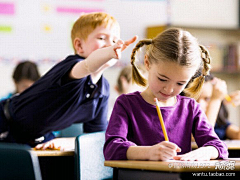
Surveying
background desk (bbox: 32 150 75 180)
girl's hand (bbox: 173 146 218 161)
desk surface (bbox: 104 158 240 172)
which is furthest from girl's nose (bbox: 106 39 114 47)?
desk surface (bbox: 104 158 240 172)

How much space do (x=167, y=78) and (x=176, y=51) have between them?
99mm

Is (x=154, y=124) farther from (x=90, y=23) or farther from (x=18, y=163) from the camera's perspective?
(x=90, y=23)

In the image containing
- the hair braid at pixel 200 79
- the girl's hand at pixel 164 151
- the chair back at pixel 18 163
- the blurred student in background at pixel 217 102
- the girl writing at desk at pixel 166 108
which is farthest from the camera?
the blurred student in background at pixel 217 102

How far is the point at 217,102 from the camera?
271 centimetres

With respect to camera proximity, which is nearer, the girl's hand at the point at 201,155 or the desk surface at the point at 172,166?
the desk surface at the point at 172,166

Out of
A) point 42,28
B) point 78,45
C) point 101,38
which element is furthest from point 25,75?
point 101,38

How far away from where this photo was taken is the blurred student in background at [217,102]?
264 cm

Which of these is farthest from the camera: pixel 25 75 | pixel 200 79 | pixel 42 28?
pixel 42 28

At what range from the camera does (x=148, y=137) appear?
62.3 inches

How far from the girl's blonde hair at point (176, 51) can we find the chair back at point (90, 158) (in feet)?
1.21

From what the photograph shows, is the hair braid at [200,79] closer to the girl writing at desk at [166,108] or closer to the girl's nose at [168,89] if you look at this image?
the girl writing at desk at [166,108]

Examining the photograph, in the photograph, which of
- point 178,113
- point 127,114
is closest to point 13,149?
point 127,114

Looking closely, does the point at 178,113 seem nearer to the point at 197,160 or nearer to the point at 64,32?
the point at 197,160

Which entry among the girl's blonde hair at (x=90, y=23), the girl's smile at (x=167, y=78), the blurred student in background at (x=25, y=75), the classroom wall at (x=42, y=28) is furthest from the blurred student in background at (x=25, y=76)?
the girl's smile at (x=167, y=78)
